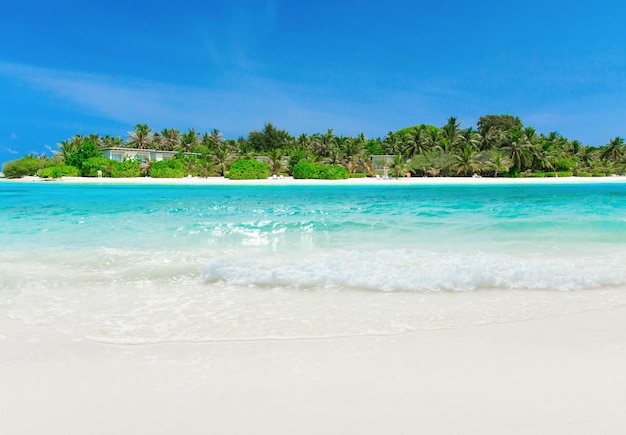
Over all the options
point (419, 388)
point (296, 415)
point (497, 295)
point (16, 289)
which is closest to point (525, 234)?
point (497, 295)

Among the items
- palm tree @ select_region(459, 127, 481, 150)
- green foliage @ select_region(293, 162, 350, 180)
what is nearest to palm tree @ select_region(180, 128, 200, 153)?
green foliage @ select_region(293, 162, 350, 180)

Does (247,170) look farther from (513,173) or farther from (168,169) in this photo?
(513,173)

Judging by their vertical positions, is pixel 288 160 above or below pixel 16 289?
above

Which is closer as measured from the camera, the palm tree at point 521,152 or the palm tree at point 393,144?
the palm tree at point 521,152

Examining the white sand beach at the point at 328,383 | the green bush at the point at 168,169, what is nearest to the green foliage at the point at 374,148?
the green bush at the point at 168,169

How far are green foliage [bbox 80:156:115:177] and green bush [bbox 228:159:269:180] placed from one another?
1654 cm

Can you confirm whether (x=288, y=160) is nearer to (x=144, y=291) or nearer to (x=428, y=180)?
(x=428, y=180)

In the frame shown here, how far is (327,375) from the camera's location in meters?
2.89

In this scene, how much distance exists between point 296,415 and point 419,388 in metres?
0.81

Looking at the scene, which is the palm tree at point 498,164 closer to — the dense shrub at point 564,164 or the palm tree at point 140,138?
the dense shrub at point 564,164

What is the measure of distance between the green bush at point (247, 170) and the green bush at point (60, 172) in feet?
70.0

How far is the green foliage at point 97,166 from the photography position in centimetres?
5634

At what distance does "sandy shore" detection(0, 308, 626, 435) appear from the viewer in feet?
7.63

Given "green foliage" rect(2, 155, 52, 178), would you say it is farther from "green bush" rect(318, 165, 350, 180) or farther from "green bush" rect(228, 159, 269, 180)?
"green bush" rect(318, 165, 350, 180)
